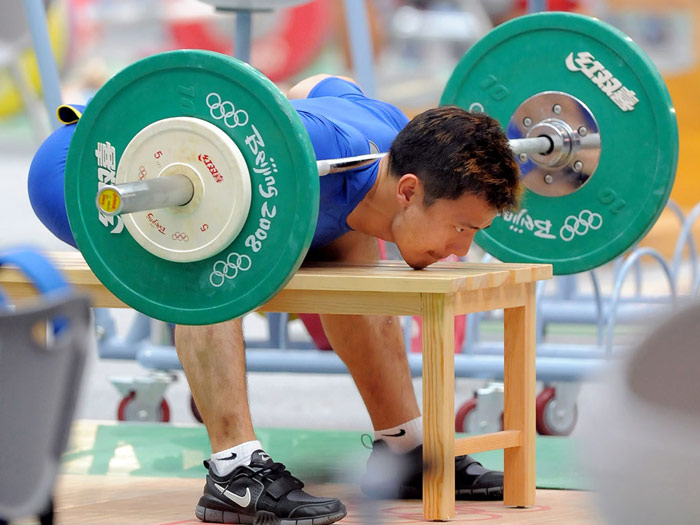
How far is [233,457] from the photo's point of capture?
222 cm

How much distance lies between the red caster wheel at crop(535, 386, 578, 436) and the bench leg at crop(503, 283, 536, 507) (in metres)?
1.07

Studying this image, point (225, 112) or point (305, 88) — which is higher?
point (305, 88)

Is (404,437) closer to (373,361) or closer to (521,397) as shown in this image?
(373,361)

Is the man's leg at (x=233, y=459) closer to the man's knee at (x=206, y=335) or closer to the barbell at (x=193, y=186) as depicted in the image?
the man's knee at (x=206, y=335)

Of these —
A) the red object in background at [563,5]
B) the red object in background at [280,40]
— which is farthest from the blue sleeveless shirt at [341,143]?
the red object in background at [280,40]

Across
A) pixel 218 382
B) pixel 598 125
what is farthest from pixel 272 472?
pixel 598 125

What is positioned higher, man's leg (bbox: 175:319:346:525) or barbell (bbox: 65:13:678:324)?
barbell (bbox: 65:13:678:324)

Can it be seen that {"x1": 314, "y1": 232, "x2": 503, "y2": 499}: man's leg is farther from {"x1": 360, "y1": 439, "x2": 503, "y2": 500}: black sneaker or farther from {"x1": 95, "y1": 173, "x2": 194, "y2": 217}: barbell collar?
{"x1": 95, "y1": 173, "x2": 194, "y2": 217}: barbell collar

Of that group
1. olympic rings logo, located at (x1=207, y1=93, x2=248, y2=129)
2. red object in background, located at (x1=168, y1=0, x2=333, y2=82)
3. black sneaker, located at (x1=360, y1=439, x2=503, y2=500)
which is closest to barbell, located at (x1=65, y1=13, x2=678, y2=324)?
olympic rings logo, located at (x1=207, y1=93, x2=248, y2=129)

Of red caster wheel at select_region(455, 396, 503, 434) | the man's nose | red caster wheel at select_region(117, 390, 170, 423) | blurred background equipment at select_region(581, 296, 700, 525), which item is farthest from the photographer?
red caster wheel at select_region(117, 390, 170, 423)

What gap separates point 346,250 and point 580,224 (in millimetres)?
539

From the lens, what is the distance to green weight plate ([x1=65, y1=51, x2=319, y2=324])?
2025 millimetres

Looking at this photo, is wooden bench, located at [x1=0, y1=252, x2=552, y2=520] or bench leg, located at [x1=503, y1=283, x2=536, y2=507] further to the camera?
bench leg, located at [x1=503, y1=283, x2=536, y2=507]

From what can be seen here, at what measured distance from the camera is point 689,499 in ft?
3.15
